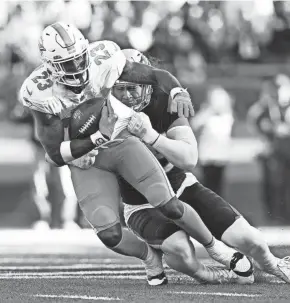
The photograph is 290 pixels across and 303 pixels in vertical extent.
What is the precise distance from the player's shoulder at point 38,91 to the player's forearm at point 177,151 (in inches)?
28.0

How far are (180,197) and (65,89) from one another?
3.16 feet

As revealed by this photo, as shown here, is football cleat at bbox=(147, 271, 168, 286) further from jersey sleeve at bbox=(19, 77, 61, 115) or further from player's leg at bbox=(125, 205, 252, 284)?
jersey sleeve at bbox=(19, 77, 61, 115)

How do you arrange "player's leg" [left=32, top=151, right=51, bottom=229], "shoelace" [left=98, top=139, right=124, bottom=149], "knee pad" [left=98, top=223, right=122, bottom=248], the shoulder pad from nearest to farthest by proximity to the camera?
"knee pad" [left=98, top=223, right=122, bottom=248] < "shoelace" [left=98, top=139, right=124, bottom=149] < the shoulder pad < "player's leg" [left=32, top=151, right=51, bottom=229]

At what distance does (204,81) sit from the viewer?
13.8 meters

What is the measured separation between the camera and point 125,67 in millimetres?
6172

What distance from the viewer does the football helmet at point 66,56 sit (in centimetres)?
608

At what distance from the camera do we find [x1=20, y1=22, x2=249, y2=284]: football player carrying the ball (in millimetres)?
5949

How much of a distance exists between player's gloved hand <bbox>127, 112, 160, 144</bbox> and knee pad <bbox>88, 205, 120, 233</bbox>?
48cm

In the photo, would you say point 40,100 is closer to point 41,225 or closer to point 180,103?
point 180,103

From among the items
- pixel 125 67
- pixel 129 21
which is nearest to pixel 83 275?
pixel 125 67

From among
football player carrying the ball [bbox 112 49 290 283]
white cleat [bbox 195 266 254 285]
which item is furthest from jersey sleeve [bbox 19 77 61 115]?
white cleat [bbox 195 266 254 285]

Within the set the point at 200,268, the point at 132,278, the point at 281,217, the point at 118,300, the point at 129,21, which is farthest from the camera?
the point at 129,21

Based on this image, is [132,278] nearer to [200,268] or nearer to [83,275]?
[83,275]

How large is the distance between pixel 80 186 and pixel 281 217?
193 inches
